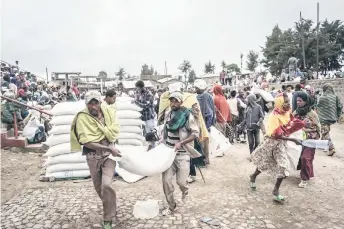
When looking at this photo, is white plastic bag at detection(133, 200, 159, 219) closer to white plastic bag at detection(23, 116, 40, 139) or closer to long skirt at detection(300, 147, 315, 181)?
long skirt at detection(300, 147, 315, 181)

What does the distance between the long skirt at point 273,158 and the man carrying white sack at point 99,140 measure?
2354mm

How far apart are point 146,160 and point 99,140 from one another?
58cm

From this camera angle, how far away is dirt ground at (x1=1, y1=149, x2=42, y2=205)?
5334mm

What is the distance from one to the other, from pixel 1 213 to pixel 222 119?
4.83m

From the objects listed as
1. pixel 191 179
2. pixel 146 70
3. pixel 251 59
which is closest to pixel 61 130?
pixel 191 179

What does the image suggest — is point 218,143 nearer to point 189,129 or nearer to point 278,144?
point 278,144

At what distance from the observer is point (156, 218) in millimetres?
3977

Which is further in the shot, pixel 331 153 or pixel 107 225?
pixel 331 153

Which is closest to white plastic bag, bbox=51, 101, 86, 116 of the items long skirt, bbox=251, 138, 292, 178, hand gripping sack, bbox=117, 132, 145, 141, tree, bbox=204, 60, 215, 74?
hand gripping sack, bbox=117, 132, 145, 141

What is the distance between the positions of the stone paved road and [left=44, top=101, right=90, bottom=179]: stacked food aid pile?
0.24 meters

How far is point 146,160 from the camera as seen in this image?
367 cm

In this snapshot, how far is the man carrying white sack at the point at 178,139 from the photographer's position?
12.9 ft

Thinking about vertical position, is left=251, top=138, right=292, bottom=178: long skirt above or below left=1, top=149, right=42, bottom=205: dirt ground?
above

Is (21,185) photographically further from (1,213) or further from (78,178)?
(1,213)
